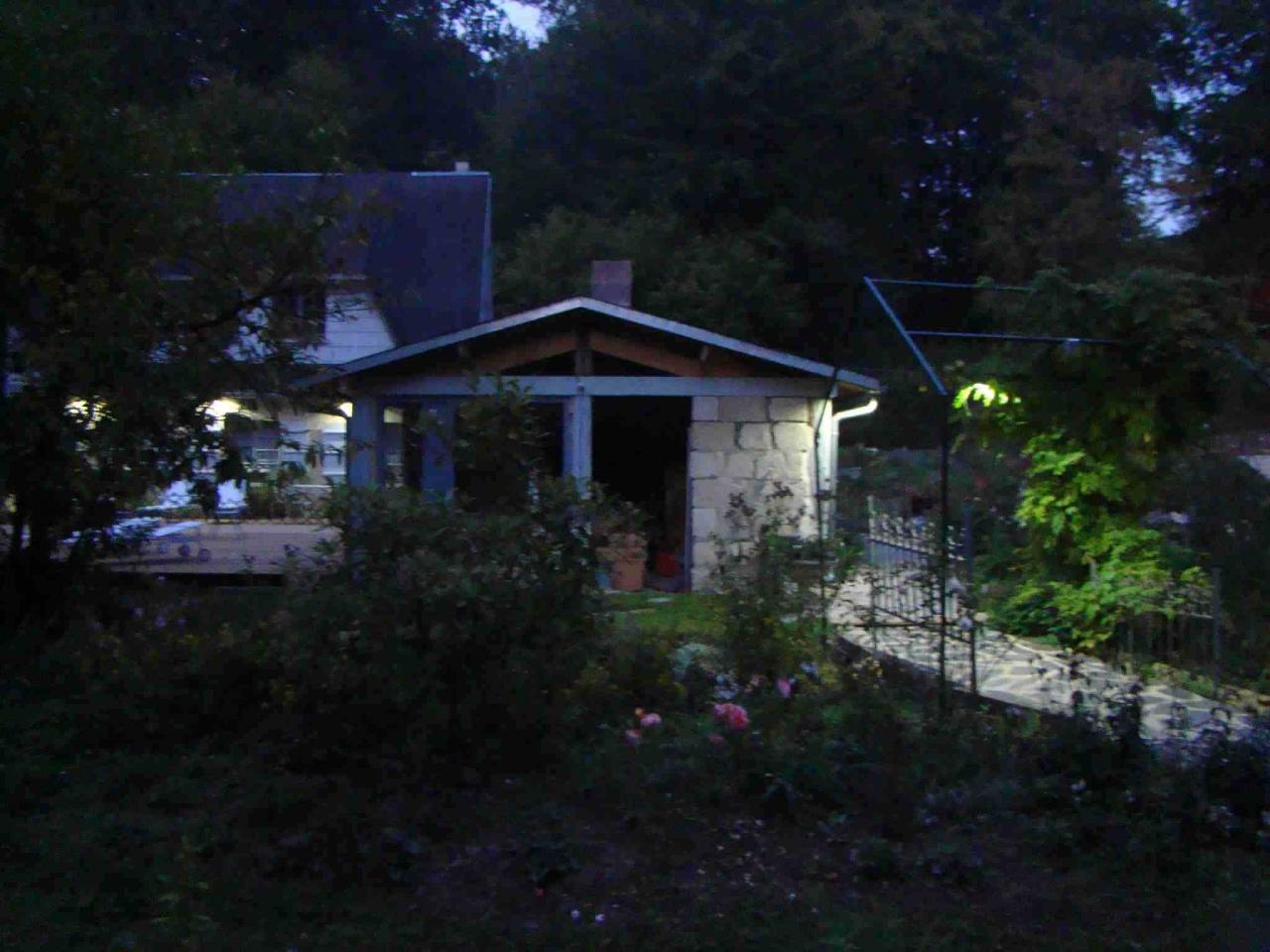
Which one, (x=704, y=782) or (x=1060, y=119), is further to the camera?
(x=1060, y=119)

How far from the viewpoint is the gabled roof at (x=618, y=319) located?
1390 centimetres

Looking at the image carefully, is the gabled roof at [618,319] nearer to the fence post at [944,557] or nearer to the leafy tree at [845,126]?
the fence post at [944,557]

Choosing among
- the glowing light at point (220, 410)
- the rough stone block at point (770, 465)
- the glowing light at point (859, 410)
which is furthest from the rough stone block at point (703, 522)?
the glowing light at point (220, 410)

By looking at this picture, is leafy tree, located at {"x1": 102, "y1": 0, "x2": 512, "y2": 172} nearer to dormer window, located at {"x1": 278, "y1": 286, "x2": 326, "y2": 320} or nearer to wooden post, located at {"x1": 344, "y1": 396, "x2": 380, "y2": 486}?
wooden post, located at {"x1": 344, "y1": 396, "x2": 380, "y2": 486}

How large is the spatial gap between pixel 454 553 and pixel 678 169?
25506mm

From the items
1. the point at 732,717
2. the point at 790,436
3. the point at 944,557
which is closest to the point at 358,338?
the point at 790,436

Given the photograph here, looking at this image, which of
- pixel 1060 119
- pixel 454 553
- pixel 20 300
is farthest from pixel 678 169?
pixel 454 553

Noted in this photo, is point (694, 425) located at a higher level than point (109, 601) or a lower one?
higher

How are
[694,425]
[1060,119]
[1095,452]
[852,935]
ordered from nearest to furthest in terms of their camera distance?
[852,935]
[1095,452]
[694,425]
[1060,119]

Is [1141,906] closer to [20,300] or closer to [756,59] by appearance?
[20,300]

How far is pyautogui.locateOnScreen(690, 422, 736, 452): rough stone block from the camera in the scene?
14.6 meters

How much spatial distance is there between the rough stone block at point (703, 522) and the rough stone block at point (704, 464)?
388 mm

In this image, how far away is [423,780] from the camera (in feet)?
19.8

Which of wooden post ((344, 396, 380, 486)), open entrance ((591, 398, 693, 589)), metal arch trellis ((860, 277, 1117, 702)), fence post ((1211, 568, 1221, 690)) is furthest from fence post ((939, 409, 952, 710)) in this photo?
wooden post ((344, 396, 380, 486))
